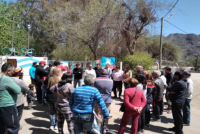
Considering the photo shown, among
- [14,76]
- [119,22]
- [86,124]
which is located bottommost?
[86,124]

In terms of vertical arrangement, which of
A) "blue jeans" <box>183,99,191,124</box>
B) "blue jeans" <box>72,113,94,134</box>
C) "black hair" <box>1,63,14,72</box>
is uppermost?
"black hair" <box>1,63,14,72</box>

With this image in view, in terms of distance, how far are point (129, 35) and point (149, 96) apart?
10622 mm

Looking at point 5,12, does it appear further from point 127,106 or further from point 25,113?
point 127,106

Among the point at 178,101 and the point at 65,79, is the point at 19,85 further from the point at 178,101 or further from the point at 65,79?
the point at 178,101

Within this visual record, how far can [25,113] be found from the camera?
5203 millimetres

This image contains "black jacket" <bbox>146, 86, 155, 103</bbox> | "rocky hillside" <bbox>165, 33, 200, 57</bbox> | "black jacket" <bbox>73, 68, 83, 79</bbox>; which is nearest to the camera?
"black jacket" <bbox>146, 86, 155, 103</bbox>

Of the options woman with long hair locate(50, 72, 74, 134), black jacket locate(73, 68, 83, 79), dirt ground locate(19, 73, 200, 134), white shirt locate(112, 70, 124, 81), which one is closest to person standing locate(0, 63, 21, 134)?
woman with long hair locate(50, 72, 74, 134)

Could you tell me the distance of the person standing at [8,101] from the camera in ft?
9.21

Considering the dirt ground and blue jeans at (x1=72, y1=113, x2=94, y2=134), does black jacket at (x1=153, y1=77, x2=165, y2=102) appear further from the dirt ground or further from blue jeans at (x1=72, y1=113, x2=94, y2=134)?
blue jeans at (x1=72, y1=113, x2=94, y2=134)

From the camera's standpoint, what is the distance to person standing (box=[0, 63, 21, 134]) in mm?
2809

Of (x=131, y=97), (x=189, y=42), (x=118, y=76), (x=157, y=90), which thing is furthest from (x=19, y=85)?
(x=189, y=42)

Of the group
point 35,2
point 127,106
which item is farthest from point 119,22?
point 35,2

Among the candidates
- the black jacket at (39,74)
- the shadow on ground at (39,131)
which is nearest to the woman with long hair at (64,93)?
the shadow on ground at (39,131)

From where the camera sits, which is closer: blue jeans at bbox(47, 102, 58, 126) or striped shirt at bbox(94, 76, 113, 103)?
striped shirt at bbox(94, 76, 113, 103)
